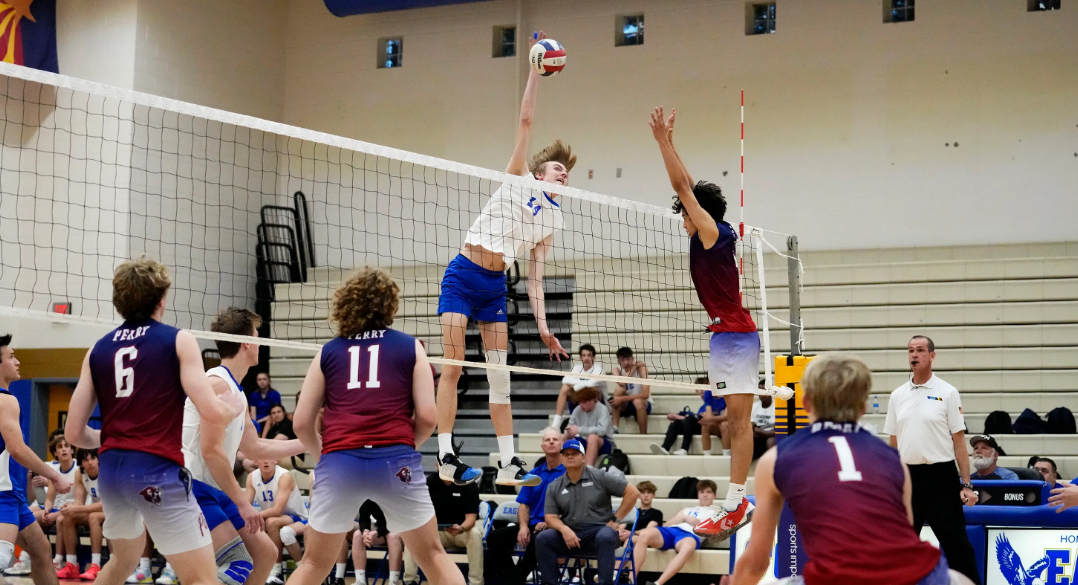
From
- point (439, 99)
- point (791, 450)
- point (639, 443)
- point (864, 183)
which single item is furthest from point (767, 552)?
point (439, 99)

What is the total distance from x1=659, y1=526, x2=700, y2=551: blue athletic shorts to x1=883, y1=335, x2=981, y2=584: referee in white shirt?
311 cm

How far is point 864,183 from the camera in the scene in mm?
16672

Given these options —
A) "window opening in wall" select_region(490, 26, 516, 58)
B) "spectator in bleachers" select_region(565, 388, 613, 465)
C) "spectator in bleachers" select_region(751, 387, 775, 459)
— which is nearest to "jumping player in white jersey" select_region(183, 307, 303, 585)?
"spectator in bleachers" select_region(565, 388, 613, 465)

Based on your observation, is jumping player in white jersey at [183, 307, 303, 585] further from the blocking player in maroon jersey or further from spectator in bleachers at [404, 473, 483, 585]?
spectator in bleachers at [404, 473, 483, 585]

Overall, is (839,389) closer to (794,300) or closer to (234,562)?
(234,562)

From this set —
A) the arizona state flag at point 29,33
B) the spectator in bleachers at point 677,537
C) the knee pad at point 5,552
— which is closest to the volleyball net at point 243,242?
the arizona state flag at point 29,33

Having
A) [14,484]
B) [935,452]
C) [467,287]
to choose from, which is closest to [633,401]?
[935,452]

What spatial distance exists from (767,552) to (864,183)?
13.3 m

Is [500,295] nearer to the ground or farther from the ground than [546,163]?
nearer to the ground

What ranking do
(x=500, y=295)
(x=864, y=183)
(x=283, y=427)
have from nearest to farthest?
1. (x=500, y=295)
2. (x=283, y=427)
3. (x=864, y=183)

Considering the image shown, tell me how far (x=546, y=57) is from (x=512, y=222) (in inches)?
46.3

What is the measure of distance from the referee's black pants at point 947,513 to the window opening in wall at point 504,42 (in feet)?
40.4

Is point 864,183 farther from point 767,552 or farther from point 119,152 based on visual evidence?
point 767,552

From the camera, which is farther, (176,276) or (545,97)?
(545,97)
